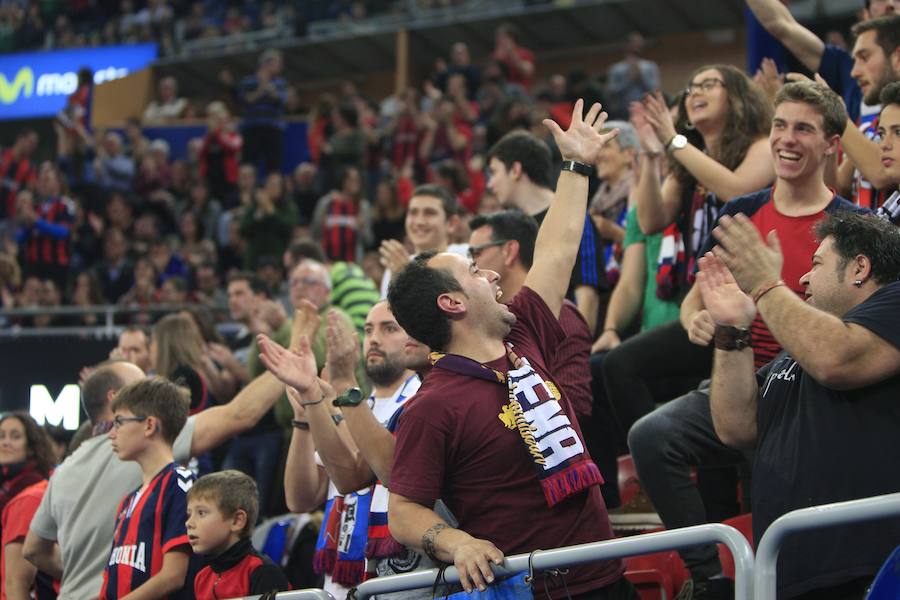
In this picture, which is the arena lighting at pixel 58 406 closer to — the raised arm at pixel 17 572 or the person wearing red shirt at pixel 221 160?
the raised arm at pixel 17 572

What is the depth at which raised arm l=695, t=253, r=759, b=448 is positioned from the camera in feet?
11.3

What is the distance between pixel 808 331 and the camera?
3.24m

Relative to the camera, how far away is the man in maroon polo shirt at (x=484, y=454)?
133 inches

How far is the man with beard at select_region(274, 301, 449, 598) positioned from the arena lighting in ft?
12.3

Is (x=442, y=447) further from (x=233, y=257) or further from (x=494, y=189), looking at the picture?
(x=233, y=257)

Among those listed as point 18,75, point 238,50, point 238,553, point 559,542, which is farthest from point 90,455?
point 18,75

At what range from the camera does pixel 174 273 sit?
13.1 m

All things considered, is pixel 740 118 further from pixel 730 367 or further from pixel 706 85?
pixel 730 367

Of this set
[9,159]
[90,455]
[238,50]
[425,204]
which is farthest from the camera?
[238,50]

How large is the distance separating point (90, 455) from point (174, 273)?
8.02m

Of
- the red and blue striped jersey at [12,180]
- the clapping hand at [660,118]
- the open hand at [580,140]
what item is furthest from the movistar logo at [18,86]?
the open hand at [580,140]

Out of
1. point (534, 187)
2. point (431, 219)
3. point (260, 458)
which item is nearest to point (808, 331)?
point (534, 187)

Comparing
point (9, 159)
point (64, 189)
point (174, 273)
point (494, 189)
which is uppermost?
point (9, 159)

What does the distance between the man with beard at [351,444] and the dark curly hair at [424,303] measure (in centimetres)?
28
